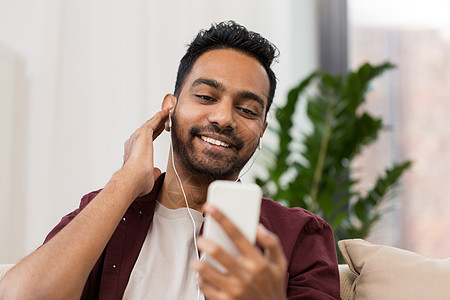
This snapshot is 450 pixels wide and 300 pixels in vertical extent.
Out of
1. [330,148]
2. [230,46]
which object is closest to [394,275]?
[230,46]

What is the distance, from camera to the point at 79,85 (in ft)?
8.61

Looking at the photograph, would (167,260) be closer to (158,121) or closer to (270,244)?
(158,121)

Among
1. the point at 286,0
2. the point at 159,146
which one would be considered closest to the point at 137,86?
the point at 159,146

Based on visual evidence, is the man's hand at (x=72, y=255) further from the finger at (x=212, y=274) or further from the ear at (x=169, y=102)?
the finger at (x=212, y=274)

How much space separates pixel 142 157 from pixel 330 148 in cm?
150

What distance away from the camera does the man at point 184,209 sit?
3.71 ft

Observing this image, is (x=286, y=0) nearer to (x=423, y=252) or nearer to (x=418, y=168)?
(x=418, y=168)

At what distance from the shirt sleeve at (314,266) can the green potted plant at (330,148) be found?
1.14 metres

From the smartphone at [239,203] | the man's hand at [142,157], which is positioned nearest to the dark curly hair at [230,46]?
the man's hand at [142,157]

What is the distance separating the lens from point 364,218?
268 cm

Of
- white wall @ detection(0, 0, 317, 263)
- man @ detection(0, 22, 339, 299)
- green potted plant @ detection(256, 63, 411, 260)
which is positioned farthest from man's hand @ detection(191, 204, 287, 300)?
white wall @ detection(0, 0, 317, 263)

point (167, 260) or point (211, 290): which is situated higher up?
point (211, 290)

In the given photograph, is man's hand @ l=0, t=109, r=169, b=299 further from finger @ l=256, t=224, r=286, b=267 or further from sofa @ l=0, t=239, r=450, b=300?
finger @ l=256, t=224, r=286, b=267

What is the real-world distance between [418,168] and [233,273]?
2.65 m
